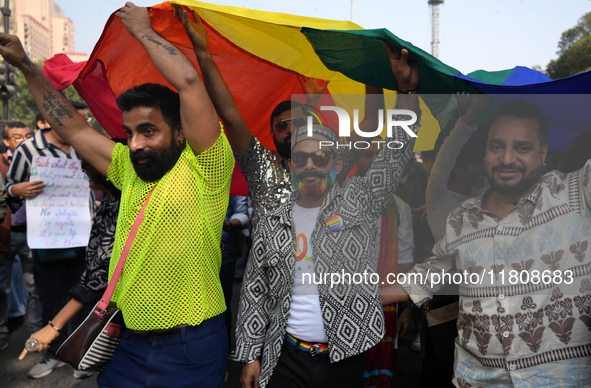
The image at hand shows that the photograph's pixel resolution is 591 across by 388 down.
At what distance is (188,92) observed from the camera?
6.17 ft

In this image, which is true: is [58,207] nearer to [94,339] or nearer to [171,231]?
[94,339]

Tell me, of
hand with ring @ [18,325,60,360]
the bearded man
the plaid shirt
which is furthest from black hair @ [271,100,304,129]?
hand with ring @ [18,325,60,360]

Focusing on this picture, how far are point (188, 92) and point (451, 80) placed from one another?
114 cm

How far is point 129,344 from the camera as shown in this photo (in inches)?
79.6

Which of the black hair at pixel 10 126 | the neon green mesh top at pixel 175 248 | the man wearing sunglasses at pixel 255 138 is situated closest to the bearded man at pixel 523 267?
the man wearing sunglasses at pixel 255 138

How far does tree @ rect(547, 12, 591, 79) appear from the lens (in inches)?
842

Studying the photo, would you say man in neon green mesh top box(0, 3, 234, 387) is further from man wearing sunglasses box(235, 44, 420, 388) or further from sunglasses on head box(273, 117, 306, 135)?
sunglasses on head box(273, 117, 306, 135)

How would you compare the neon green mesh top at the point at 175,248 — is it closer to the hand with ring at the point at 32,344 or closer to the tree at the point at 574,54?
the hand with ring at the point at 32,344

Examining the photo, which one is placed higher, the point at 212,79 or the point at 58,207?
the point at 212,79

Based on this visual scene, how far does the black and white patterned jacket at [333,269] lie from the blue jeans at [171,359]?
148 millimetres

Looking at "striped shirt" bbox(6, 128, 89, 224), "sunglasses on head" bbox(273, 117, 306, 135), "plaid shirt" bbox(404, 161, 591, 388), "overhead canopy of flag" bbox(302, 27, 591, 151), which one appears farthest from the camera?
"striped shirt" bbox(6, 128, 89, 224)

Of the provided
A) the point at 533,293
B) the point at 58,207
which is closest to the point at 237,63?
the point at 533,293

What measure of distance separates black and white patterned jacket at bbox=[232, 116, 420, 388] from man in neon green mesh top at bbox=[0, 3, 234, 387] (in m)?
0.16

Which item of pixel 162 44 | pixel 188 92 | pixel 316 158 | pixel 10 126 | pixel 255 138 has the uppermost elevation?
pixel 10 126
